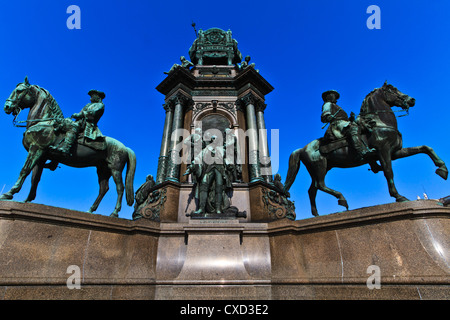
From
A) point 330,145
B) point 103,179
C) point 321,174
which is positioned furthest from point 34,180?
point 330,145

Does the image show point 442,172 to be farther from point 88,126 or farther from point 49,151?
point 49,151

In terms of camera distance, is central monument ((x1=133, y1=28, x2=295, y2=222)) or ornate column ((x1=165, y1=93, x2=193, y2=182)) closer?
central monument ((x1=133, y1=28, x2=295, y2=222))

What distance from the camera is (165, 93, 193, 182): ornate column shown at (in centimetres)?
1055

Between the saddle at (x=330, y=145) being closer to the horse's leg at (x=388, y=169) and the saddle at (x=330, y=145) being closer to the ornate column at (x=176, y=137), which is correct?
the horse's leg at (x=388, y=169)

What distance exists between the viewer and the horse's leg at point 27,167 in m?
6.38

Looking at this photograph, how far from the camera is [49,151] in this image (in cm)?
718

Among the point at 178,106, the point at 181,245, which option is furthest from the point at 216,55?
the point at 181,245

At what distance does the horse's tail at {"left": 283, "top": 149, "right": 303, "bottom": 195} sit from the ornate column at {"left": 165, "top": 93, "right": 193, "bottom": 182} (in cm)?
474

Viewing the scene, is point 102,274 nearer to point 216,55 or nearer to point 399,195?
point 399,195

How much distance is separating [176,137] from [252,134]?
3.74 metres

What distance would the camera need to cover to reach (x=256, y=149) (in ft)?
37.2

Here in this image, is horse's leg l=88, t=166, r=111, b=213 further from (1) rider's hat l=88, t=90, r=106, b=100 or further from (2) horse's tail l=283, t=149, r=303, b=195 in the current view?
(2) horse's tail l=283, t=149, r=303, b=195

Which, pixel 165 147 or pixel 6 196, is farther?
pixel 165 147

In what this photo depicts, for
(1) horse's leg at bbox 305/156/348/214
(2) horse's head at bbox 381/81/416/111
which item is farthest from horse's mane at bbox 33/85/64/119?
(2) horse's head at bbox 381/81/416/111
